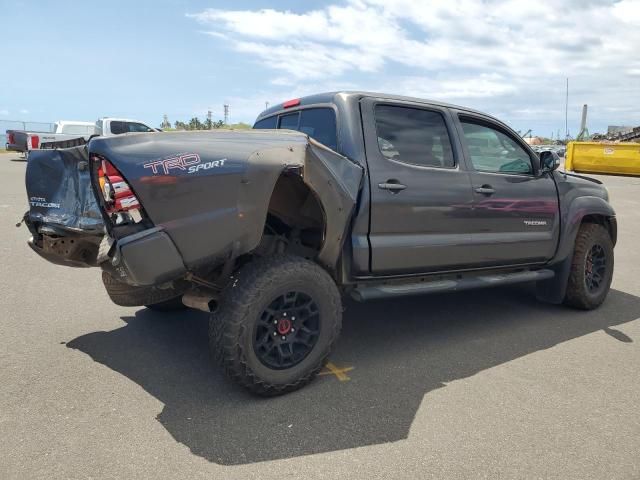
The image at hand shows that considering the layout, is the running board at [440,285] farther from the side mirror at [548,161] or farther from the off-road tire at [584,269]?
the side mirror at [548,161]

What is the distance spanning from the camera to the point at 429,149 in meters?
4.11

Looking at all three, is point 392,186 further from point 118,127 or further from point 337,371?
point 118,127

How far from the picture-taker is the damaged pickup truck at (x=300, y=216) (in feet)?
9.19

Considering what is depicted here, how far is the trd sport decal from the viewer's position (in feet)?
8.95

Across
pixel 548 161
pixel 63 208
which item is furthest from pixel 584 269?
pixel 63 208

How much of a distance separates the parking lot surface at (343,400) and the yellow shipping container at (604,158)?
19.6 m

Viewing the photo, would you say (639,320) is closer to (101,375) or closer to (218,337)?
(218,337)

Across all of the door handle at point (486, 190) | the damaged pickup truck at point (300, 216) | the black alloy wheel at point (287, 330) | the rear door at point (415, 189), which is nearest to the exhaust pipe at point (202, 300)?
the damaged pickup truck at point (300, 216)

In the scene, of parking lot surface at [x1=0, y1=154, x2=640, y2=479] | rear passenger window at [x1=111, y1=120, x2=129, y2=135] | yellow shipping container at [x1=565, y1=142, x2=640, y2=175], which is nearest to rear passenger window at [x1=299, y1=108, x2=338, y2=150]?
parking lot surface at [x1=0, y1=154, x2=640, y2=479]

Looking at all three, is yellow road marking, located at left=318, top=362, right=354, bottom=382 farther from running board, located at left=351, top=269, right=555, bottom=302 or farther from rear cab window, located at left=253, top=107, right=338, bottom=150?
rear cab window, located at left=253, top=107, right=338, bottom=150

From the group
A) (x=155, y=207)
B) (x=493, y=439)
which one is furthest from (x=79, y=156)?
(x=493, y=439)

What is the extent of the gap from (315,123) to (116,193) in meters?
1.80

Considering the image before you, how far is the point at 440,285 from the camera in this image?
4.07 m

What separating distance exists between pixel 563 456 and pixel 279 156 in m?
2.25
